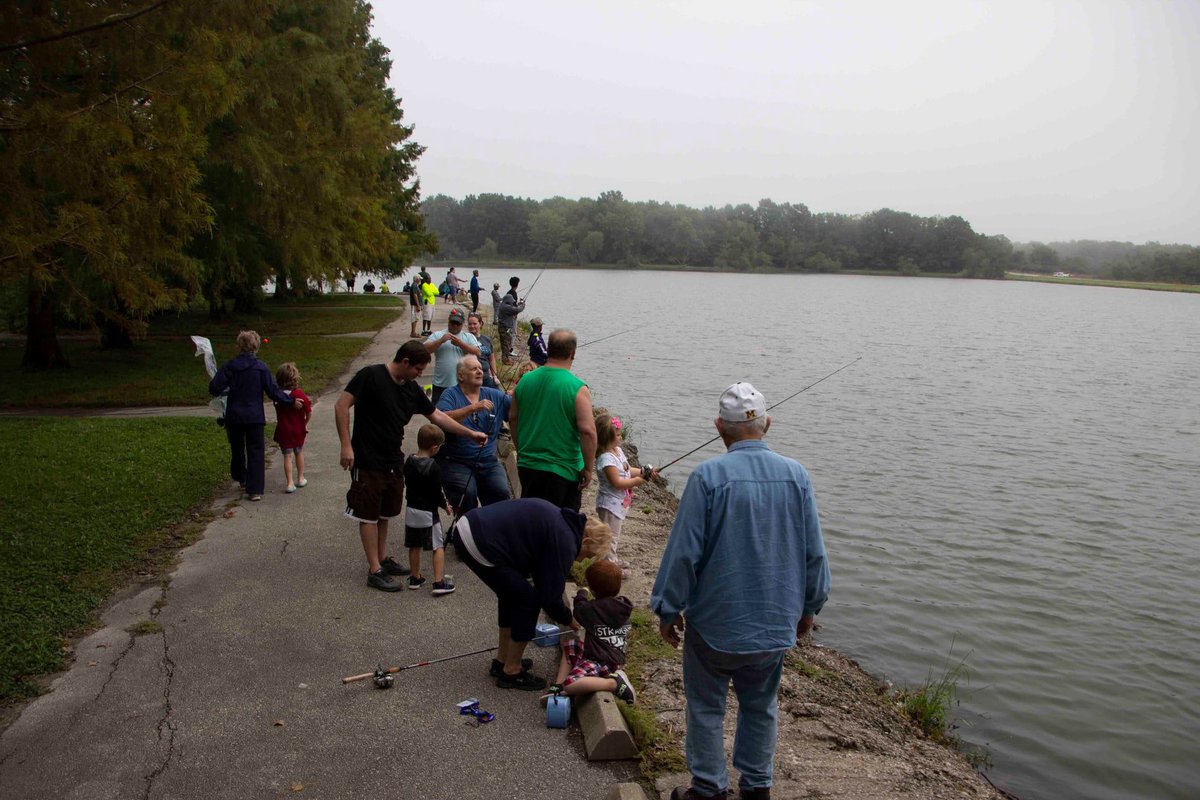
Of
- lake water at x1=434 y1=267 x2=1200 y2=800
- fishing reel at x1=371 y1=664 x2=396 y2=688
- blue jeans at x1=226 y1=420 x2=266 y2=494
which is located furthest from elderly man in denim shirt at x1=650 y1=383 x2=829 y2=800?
blue jeans at x1=226 y1=420 x2=266 y2=494

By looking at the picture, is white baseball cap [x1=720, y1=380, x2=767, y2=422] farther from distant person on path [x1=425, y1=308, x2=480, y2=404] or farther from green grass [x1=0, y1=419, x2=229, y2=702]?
distant person on path [x1=425, y1=308, x2=480, y2=404]

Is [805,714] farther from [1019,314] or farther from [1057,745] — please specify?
[1019,314]

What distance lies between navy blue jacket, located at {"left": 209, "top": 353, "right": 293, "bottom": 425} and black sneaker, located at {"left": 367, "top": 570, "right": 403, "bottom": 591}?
9.44 ft

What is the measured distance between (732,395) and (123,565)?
19.0 feet

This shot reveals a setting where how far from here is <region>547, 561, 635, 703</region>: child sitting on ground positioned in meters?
5.20

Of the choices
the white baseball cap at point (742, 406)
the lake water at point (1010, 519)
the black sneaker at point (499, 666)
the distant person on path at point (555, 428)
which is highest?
the white baseball cap at point (742, 406)

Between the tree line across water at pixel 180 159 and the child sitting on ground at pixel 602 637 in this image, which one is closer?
the child sitting on ground at pixel 602 637

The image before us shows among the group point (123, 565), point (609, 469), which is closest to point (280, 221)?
point (123, 565)

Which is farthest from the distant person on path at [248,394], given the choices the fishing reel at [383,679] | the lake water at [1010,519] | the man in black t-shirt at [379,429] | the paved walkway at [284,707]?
the lake water at [1010,519]

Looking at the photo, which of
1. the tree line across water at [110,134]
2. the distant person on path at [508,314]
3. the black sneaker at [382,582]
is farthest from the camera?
the distant person on path at [508,314]

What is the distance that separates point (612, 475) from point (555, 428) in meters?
1.01

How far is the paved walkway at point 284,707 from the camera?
4.41m

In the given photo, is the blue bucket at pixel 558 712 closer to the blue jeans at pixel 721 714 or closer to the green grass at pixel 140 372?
the blue jeans at pixel 721 714

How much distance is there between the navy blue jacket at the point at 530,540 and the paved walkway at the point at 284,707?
772 mm
